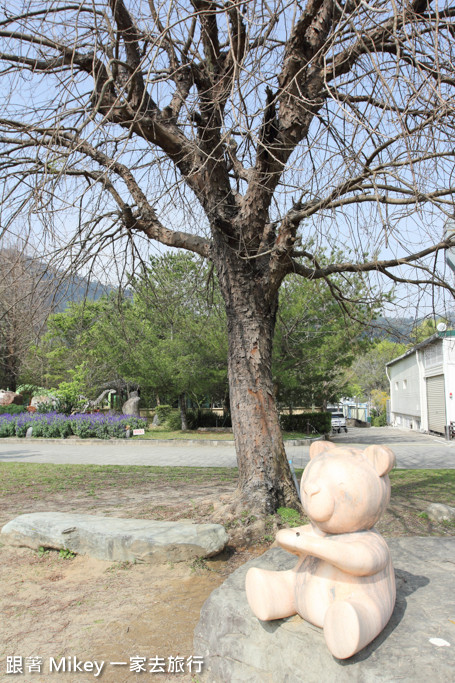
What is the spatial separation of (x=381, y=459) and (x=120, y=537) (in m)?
3.19

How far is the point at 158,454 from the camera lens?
1622cm

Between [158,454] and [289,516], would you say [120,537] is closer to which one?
[289,516]

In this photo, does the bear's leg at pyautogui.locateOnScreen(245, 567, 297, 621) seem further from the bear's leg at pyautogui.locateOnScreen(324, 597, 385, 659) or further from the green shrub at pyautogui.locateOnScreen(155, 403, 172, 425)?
the green shrub at pyautogui.locateOnScreen(155, 403, 172, 425)

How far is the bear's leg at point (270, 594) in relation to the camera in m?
2.60

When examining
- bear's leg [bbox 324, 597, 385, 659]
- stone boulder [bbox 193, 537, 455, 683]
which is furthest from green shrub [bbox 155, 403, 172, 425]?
bear's leg [bbox 324, 597, 385, 659]

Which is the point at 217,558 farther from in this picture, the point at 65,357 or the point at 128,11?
the point at 65,357

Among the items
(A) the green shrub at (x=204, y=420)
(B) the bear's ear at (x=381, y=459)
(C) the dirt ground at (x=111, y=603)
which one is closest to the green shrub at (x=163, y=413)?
(A) the green shrub at (x=204, y=420)

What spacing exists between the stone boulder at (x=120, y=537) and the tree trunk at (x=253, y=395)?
987 millimetres

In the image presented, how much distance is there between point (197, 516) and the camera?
6.07 m

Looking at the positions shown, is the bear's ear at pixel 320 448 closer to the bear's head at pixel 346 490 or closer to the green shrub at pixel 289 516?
the bear's head at pixel 346 490

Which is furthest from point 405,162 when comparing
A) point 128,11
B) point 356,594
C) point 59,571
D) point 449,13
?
point 59,571

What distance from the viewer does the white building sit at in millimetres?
20766

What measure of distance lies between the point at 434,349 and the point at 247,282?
19431 millimetres

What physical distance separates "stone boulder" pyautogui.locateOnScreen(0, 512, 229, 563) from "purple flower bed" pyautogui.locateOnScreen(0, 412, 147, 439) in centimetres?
1535
